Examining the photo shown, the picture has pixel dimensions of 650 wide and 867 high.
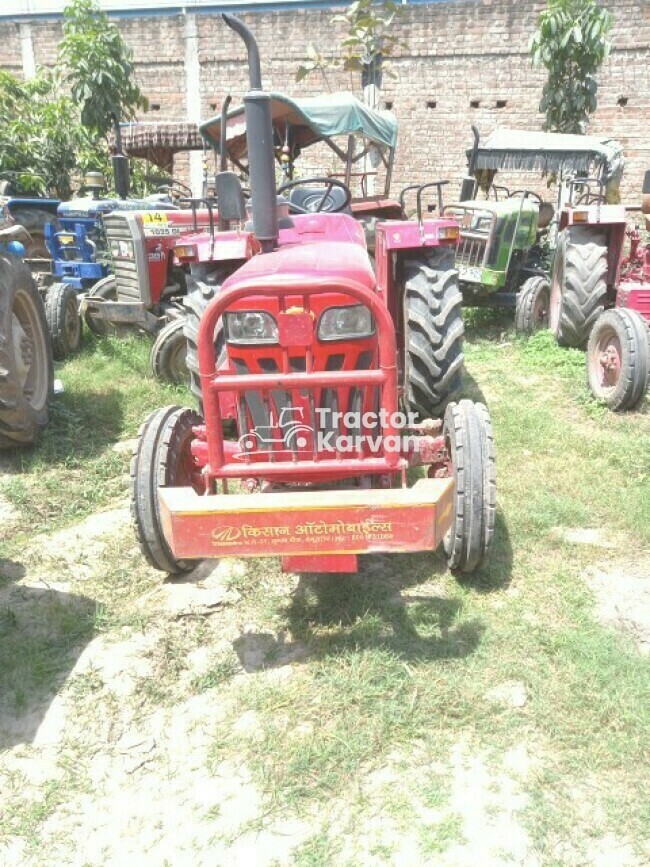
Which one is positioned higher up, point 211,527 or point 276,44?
point 276,44

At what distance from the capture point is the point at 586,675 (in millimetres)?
2504

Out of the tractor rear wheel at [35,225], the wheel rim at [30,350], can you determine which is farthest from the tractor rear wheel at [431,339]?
the tractor rear wheel at [35,225]

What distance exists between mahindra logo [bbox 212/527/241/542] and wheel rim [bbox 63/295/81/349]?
4434 mm

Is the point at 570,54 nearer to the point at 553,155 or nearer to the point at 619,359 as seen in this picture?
the point at 553,155

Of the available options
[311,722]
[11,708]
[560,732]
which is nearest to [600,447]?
[560,732]

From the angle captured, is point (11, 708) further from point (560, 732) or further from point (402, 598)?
point (560, 732)

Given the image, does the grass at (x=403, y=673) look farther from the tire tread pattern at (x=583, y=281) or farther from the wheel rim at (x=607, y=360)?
the tire tread pattern at (x=583, y=281)

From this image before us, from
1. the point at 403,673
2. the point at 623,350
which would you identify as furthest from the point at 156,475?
the point at 623,350

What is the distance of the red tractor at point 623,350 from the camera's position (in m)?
4.63

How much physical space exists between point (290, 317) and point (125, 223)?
4.07 meters

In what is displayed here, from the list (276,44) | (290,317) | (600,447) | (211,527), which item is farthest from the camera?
(276,44)

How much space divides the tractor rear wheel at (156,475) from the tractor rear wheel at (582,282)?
3.85 m

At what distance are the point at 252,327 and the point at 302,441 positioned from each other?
0.47 m

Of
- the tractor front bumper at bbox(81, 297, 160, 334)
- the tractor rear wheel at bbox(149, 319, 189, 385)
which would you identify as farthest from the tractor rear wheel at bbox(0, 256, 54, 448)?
the tractor front bumper at bbox(81, 297, 160, 334)
